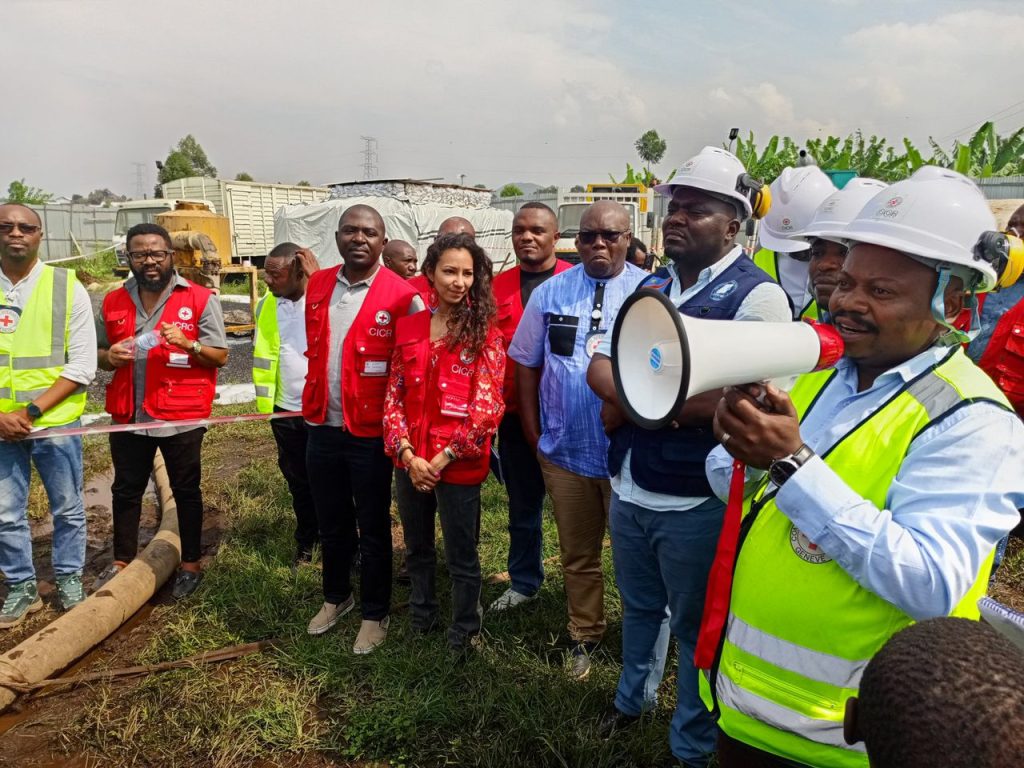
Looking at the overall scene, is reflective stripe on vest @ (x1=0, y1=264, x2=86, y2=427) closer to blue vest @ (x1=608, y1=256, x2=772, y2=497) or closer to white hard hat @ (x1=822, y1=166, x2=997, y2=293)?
blue vest @ (x1=608, y1=256, x2=772, y2=497)

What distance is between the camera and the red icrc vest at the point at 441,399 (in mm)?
3182

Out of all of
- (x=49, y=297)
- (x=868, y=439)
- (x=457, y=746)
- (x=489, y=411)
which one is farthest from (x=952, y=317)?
(x=49, y=297)

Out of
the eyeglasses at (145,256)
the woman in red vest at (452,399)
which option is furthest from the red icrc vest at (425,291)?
the eyeglasses at (145,256)

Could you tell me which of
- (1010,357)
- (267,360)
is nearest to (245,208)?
(267,360)

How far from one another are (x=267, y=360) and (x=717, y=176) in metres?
3.26

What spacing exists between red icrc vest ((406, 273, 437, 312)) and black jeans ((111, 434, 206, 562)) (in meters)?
1.61

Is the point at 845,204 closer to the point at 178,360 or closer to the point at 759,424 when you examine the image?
the point at 759,424

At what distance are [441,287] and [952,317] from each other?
2.17m

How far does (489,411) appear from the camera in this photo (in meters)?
3.17

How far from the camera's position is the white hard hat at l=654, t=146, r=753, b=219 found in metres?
2.46

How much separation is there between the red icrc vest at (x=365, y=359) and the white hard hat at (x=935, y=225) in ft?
7.91

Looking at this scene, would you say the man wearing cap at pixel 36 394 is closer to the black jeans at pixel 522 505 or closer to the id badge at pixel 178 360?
the id badge at pixel 178 360

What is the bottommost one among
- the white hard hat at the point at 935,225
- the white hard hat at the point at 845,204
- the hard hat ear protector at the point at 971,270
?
the hard hat ear protector at the point at 971,270

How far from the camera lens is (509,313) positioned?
13.1 ft
